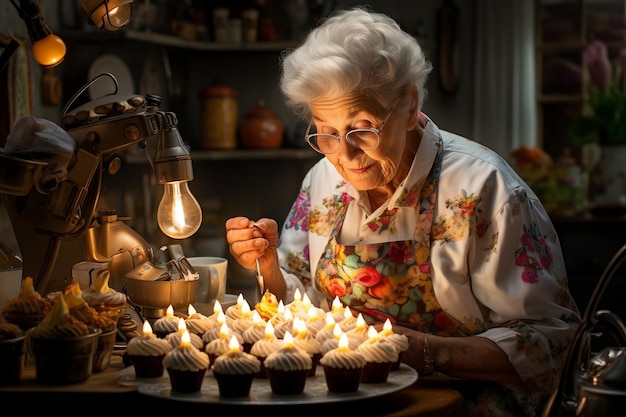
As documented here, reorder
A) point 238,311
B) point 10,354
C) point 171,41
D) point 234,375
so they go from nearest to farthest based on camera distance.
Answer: point 234,375 < point 10,354 < point 238,311 < point 171,41

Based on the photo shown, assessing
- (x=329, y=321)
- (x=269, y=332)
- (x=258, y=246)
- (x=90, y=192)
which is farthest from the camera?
(x=258, y=246)

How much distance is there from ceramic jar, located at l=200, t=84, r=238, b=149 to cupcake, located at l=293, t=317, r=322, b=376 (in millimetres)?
2951

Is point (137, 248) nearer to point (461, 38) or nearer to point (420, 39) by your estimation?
point (420, 39)

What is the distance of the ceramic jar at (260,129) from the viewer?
16.1ft

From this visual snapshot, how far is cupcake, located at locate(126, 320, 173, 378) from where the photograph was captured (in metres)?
1.93

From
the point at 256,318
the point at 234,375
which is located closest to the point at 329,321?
the point at 256,318

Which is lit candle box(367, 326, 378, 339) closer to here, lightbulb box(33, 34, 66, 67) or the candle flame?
the candle flame

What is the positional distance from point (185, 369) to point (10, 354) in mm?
377

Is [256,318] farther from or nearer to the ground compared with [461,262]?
nearer to the ground

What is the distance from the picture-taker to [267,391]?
1861 mm

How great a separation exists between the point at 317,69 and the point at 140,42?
227 cm

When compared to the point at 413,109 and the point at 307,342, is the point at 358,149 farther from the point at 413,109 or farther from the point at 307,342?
the point at 307,342

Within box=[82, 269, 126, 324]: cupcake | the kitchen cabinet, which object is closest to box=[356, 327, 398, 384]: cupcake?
box=[82, 269, 126, 324]: cupcake

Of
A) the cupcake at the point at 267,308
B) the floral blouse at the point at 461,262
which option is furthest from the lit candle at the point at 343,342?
the floral blouse at the point at 461,262
